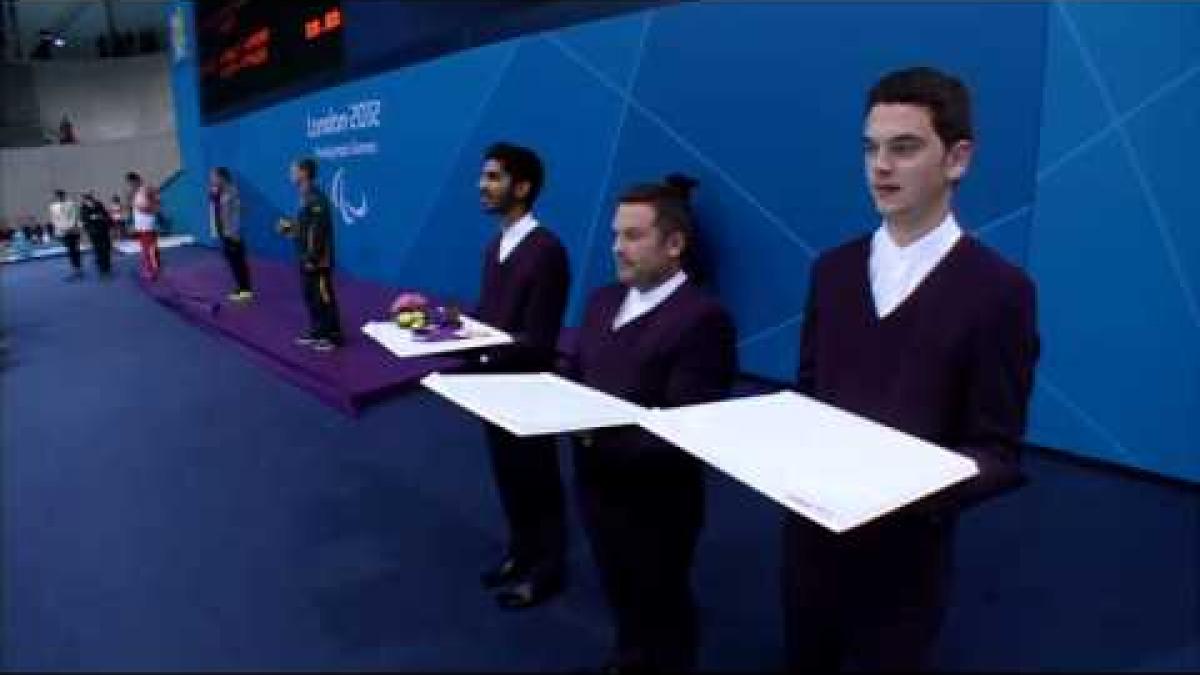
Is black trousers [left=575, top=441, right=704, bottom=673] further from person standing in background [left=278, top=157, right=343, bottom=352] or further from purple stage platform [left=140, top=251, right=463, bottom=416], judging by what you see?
person standing in background [left=278, top=157, right=343, bottom=352]

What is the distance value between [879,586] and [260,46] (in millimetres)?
9295

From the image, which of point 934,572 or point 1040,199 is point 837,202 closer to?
point 1040,199

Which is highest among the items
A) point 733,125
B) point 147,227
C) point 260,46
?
point 260,46

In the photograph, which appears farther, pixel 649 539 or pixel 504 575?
pixel 504 575

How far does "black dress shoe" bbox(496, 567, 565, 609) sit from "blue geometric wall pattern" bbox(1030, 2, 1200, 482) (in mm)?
2231

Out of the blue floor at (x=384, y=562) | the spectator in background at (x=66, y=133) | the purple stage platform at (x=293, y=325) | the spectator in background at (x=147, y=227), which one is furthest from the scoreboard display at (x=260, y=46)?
the spectator in background at (x=66, y=133)

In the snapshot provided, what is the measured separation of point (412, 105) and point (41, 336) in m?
3.82

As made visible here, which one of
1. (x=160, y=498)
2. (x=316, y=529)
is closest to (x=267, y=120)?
(x=160, y=498)

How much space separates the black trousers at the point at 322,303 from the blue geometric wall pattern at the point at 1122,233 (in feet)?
13.5

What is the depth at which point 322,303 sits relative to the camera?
18.1 feet

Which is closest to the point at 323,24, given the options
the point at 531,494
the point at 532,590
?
the point at 531,494

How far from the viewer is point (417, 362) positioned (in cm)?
505

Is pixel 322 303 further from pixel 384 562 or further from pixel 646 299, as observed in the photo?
pixel 646 299

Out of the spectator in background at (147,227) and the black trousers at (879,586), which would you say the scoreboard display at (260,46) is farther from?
the black trousers at (879,586)
